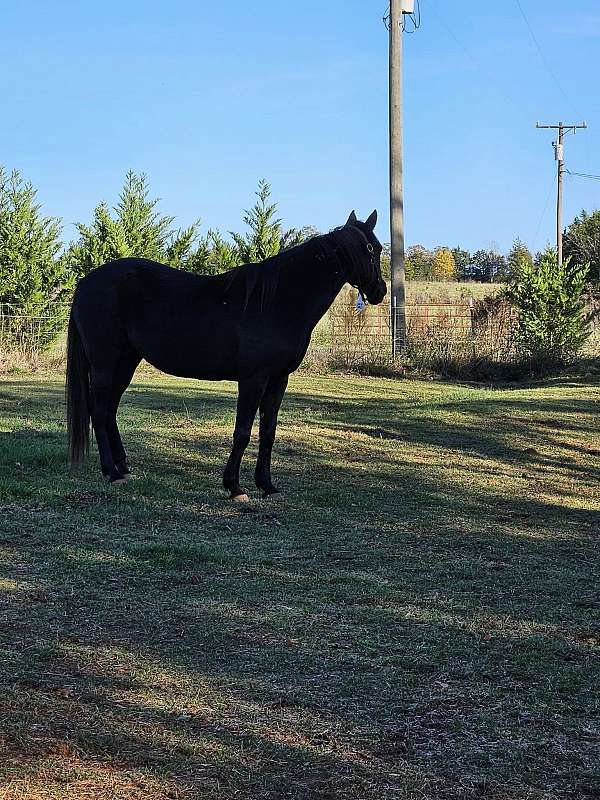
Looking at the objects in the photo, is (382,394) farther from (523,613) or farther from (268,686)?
(268,686)

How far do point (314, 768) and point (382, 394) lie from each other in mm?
14050

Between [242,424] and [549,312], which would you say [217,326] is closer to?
[242,424]

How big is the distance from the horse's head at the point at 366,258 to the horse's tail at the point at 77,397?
2.27 m

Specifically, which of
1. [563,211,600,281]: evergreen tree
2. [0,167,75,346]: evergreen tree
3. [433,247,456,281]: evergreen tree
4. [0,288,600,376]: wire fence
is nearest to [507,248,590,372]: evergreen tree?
[0,288,600,376]: wire fence

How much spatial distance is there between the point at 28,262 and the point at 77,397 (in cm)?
1710

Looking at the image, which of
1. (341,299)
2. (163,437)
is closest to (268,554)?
(163,437)

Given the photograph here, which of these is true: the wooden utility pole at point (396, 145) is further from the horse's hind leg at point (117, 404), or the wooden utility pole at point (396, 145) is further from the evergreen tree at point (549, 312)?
the horse's hind leg at point (117, 404)

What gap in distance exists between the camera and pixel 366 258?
22.3 feet

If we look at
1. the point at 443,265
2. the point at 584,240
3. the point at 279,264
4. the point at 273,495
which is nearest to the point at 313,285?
the point at 279,264

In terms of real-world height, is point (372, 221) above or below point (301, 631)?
above

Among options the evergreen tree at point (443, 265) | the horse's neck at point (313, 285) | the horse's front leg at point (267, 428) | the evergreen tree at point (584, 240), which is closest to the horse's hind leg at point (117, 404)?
the horse's front leg at point (267, 428)

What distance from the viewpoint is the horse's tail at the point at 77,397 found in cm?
746

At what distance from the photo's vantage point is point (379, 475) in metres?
7.97

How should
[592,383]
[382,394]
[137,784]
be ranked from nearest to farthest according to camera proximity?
[137,784], [382,394], [592,383]
